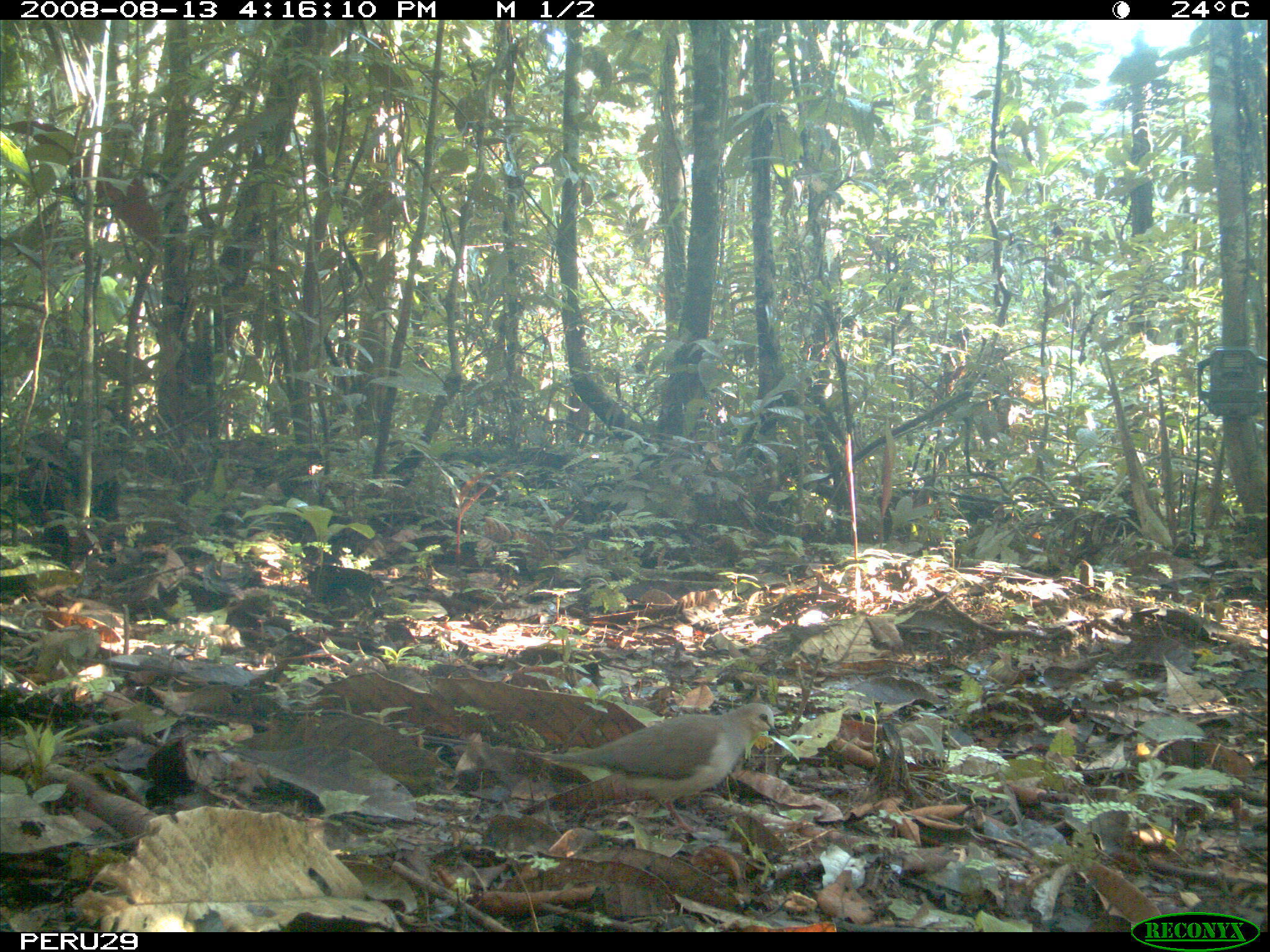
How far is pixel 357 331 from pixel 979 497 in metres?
2.75

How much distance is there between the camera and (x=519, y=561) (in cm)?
318

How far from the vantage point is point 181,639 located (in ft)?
6.50

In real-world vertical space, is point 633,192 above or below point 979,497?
above

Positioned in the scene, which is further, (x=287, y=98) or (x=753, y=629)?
(x=753, y=629)

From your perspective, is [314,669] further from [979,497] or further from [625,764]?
[979,497]

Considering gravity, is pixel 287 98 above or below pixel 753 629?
above

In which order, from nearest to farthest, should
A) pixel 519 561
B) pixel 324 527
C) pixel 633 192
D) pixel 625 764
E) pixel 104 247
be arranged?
pixel 625 764 < pixel 324 527 < pixel 104 247 < pixel 519 561 < pixel 633 192

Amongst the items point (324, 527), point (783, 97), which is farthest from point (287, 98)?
point (783, 97)

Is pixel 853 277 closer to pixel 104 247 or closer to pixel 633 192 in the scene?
pixel 633 192

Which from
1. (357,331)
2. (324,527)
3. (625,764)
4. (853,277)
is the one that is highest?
(853,277)

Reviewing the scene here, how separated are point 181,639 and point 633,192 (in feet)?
8.34

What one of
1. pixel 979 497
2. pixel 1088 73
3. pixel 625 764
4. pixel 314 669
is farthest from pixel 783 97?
pixel 979 497

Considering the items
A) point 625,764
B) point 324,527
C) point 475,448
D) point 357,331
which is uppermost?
point 357,331

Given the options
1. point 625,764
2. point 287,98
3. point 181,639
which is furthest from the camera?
point 287,98
